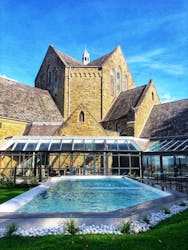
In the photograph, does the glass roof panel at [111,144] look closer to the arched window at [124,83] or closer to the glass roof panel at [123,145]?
the glass roof panel at [123,145]

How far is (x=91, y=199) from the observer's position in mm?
11383

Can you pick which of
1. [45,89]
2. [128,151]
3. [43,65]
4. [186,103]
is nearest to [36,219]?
[128,151]

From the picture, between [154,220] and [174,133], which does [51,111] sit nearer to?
[174,133]

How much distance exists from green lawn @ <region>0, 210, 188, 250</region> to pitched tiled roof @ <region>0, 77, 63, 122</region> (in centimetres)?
2463

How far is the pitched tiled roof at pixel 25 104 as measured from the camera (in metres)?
29.7

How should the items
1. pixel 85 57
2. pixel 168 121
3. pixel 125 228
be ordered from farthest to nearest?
1. pixel 85 57
2. pixel 168 121
3. pixel 125 228

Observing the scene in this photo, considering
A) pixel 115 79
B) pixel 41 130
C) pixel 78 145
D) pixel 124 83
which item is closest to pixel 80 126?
pixel 78 145

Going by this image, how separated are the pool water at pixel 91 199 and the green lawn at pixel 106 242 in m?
2.95

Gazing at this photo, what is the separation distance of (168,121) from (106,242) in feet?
81.7

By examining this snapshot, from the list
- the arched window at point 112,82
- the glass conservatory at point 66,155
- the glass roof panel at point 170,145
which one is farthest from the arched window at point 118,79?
the glass roof panel at point 170,145

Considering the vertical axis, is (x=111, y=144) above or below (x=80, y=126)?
below

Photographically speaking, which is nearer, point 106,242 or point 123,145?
point 106,242

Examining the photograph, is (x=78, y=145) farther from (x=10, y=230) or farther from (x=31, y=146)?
(x=10, y=230)

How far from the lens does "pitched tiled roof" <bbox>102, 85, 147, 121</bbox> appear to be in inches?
1254
